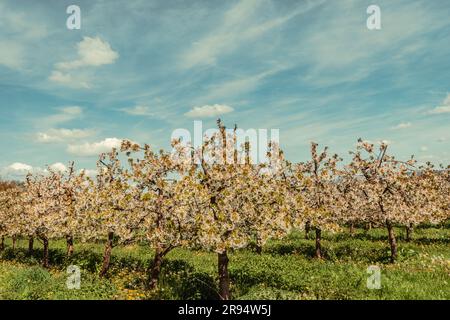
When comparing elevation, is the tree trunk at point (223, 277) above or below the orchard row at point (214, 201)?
below

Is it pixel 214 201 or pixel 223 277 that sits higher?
pixel 214 201

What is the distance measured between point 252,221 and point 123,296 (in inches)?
245

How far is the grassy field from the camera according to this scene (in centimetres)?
1380

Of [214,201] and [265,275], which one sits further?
[265,275]

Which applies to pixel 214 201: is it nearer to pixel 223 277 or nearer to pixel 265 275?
pixel 223 277

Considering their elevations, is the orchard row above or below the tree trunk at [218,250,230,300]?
above

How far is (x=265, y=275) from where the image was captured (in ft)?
58.3

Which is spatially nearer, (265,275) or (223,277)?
(223,277)

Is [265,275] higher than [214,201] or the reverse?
the reverse

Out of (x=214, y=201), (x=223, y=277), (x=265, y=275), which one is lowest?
(x=265, y=275)

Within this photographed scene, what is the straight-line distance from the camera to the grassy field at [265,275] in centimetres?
1380

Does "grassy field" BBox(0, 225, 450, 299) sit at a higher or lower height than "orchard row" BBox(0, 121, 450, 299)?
lower

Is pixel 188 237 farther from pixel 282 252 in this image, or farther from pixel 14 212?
pixel 14 212

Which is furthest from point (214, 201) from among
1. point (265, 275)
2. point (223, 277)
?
point (265, 275)
